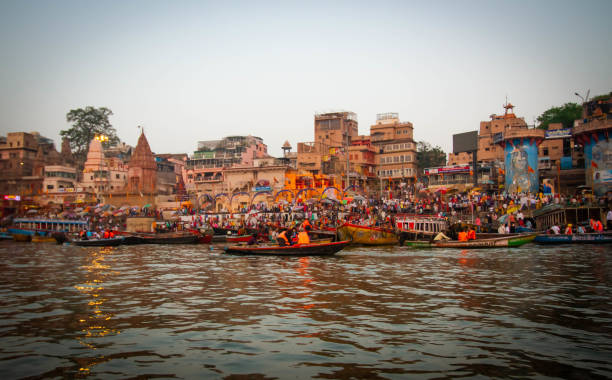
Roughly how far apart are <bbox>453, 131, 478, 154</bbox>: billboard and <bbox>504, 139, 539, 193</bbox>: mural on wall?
28.3ft

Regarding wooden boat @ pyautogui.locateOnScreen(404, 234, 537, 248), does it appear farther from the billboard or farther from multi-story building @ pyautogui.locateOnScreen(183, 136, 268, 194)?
multi-story building @ pyautogui.locateOnScreen(183, 136, 268, 194)

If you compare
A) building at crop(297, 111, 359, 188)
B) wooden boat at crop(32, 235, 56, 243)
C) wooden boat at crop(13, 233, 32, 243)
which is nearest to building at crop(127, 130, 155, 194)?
wooden boat at crop(13, 233, 32, 243)

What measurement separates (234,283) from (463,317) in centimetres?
802

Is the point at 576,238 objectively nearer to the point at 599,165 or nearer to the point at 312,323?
the point at 599,165

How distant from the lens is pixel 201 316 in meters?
10.1

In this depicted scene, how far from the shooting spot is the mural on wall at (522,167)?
136ft

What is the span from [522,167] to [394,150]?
21860 millimetres

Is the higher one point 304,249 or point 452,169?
point 452,169

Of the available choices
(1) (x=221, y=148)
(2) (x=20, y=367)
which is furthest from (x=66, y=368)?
(1) (x=221, y=148)

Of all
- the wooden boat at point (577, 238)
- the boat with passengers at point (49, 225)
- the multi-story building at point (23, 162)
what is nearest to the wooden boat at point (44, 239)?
the boat with passengers at point (49, 225)

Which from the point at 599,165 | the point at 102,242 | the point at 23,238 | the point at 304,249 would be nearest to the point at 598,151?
the point at 599,165

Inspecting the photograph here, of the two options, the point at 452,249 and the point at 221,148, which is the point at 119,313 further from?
the point at 221,148

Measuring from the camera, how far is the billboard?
5172 cm

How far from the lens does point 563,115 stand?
56.6 meters
